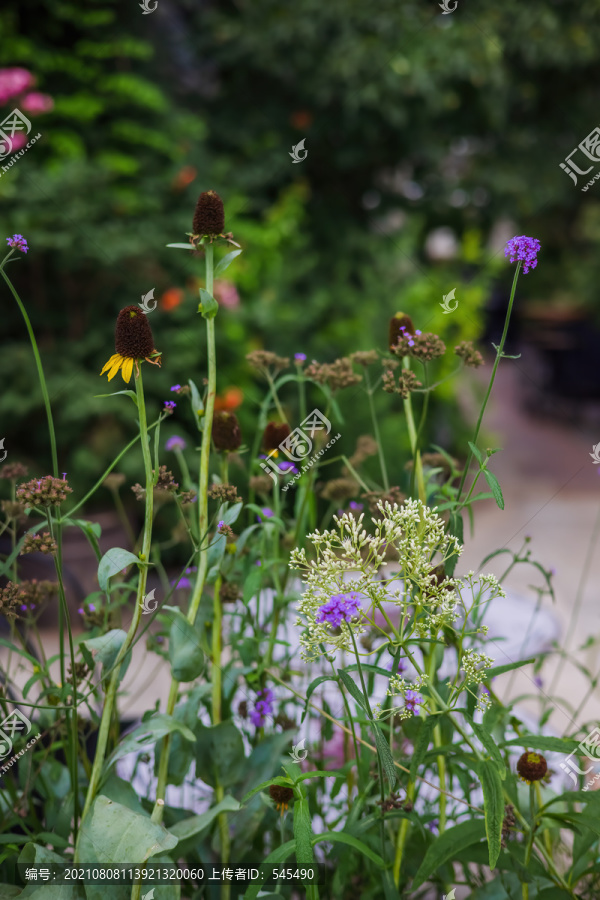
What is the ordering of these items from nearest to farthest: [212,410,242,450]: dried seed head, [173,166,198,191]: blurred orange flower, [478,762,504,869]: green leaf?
[478,762,504,869]: green leaf
[212,410,242,450]: dried seed head
[173,166,198,191]: blurred orange flower

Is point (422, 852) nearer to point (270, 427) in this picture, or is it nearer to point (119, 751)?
point (119, 751)

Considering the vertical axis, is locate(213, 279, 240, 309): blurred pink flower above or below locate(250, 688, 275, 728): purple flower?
above

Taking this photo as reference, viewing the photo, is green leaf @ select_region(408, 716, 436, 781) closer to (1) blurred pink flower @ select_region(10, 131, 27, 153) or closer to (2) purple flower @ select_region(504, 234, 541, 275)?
(2) purple flower @ select_region(504, 234, 541, 275)

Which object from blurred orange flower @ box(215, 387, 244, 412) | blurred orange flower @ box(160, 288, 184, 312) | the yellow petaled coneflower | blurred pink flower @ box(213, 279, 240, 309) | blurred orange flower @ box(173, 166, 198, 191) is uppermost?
blurred orange flower @ box(173, 166, 198, 191)

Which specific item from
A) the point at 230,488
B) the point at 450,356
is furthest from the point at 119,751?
the point at 450,356

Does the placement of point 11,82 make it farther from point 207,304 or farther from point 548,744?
point 548,744

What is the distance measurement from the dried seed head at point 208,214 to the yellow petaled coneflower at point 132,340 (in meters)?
0.10

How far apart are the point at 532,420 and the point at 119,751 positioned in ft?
17.0

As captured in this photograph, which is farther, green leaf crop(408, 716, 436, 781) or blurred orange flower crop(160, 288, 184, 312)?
blurred orange flower crop(160, 288, 184, 312)

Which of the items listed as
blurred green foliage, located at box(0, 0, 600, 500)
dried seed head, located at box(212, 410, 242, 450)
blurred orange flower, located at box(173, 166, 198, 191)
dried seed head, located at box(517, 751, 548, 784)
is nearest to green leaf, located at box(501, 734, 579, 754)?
dried seed head, located at box(517, 751, 548, 784)

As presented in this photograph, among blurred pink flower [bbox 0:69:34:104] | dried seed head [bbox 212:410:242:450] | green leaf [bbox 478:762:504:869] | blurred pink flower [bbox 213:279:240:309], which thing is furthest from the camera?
blurred pink flower [bbox 213:279:240:309]

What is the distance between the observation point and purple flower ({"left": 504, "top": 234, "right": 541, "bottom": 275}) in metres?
0.55

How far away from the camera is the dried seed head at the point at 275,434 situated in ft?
2.37

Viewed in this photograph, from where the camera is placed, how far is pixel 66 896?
1.82ft
